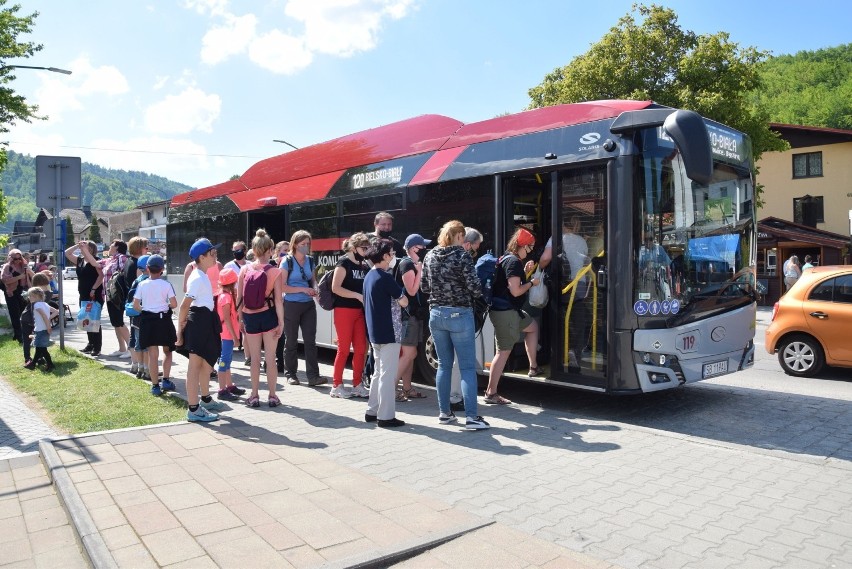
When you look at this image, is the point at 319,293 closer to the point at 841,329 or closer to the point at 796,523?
the point at 796,523

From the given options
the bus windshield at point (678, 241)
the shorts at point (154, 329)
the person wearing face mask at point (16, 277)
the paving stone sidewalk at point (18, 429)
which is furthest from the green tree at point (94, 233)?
the bus windshield at point (678, 241)

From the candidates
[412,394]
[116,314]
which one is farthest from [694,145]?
[116,314]

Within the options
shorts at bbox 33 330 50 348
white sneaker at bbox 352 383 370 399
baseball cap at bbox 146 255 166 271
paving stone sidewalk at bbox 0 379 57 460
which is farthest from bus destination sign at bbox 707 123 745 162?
shorts at bbox 33 330 50 348

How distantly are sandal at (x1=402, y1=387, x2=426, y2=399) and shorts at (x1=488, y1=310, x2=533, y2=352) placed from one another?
1304 mm

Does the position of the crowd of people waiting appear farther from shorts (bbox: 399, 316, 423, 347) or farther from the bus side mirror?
the bus side mirror

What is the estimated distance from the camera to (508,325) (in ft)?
24.0

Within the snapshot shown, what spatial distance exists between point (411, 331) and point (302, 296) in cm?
193

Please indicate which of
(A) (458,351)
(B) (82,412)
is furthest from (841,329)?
(B) (82,412)

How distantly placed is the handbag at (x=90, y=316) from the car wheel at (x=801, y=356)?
35.3 feet

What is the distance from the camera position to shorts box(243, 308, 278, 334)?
7504 mm

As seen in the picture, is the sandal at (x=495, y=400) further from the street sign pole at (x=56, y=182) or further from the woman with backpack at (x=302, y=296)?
the street sign pole at (x=56, y=182)

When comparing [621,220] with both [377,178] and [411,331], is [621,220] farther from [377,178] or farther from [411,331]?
[377,178]

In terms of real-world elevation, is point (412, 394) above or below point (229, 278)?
below

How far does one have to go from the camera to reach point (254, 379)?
7.61 meters
